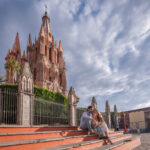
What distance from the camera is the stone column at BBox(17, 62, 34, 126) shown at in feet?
26.9

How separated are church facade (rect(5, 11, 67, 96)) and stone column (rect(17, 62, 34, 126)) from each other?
109 feet

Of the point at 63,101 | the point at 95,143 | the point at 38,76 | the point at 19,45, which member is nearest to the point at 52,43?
the point at 19,45

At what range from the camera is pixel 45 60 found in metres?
45.7

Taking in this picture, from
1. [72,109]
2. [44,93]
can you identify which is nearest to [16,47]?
[44,93]

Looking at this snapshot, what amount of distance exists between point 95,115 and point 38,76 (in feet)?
126

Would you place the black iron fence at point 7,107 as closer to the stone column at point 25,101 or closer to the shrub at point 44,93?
the stone column at point 25,101

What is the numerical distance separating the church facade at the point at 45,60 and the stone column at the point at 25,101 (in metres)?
33.2

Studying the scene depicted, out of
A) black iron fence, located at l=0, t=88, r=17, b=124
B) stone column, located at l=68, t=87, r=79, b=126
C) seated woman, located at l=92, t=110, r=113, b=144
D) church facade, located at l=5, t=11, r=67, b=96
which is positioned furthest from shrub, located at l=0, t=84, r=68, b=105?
church facade, located at l=5, t=11, r=67, b=96

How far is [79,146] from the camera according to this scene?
4.11 meters

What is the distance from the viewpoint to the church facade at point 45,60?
4372 cm

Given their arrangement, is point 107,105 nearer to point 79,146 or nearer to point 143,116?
point 79,146

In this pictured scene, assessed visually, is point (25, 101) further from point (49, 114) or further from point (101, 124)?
point (49, 114)

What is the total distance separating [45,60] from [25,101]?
37933mm

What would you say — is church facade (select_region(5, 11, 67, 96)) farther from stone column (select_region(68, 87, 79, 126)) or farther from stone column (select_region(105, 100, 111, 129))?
stone column (select_region(68, 87, 79, 126))
